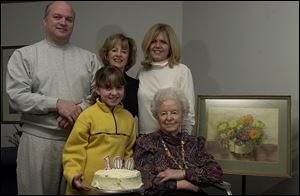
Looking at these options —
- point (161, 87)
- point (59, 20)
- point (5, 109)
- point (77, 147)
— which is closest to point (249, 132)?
point (161, 87)

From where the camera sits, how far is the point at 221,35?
2.38 m

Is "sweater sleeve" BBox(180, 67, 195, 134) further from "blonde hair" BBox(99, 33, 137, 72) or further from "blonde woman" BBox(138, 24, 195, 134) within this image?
"blonde hair" BBox(99, 33, 137, 72)

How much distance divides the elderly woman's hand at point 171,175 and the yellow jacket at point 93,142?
0.21 metres

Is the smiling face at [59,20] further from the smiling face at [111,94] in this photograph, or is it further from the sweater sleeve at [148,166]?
the sweater sleeve at [148,166]

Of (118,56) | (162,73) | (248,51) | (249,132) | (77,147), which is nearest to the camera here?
(77,147)

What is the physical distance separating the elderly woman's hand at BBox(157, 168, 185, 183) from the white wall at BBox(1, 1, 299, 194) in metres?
0.91

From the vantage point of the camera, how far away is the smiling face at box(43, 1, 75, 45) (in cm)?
164

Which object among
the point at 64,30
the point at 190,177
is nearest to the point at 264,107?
the point at 190,177

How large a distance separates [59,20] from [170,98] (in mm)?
646

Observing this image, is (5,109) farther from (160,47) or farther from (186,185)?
(186,185)

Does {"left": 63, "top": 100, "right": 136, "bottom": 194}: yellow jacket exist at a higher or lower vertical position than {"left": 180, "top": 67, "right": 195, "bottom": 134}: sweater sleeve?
lower

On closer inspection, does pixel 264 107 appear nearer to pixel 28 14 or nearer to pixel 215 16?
pixel 215 16

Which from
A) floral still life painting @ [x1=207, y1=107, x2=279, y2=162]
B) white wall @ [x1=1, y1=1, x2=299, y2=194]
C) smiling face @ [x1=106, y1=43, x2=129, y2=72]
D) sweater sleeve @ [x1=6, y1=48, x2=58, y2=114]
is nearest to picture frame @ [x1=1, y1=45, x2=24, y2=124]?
white wall @ [x1=1, y1=1, x2=299, y2=194]

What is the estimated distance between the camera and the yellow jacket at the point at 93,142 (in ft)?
5.07
